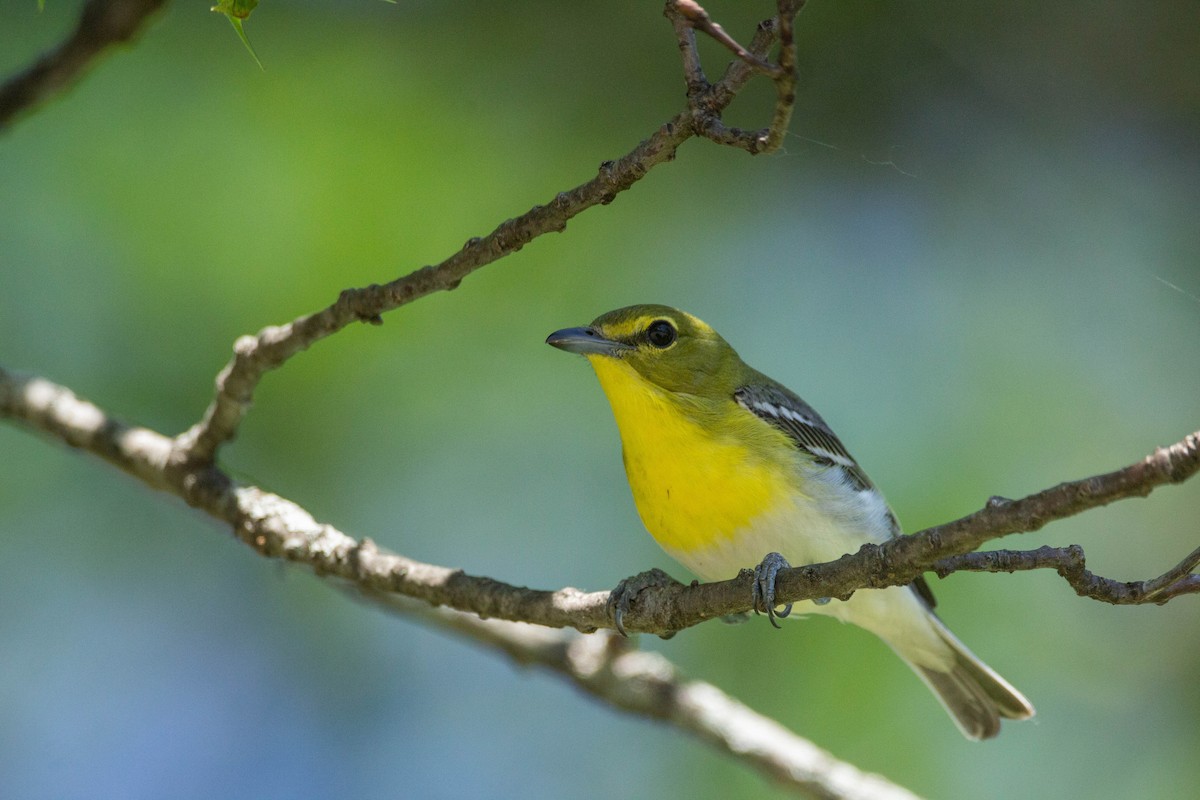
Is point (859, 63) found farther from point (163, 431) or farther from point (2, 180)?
point (2, 180)

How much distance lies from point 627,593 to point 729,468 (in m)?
0.95

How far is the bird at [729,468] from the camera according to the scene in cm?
436

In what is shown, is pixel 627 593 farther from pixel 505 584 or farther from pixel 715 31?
pixel 715 31

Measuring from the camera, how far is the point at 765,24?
271 cm

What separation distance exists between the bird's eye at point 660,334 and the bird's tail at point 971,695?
1.98 metres

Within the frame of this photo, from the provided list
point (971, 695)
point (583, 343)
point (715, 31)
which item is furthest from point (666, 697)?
point (715, 31)

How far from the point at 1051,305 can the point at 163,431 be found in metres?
5.75

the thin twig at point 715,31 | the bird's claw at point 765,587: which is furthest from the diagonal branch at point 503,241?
the bird's claw at point 765,587

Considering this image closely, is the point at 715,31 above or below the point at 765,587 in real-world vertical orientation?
above

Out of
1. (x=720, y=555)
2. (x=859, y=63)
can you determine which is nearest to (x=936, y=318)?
(x=859, y=63)

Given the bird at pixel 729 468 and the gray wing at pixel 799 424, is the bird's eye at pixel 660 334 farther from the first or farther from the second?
the gray wing at pixel 799 424

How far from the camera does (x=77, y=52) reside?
148 inches

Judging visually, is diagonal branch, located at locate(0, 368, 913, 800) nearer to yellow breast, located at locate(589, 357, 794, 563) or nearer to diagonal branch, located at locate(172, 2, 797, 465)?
diagonal branch, located at locate(172, 2, 797, 465)

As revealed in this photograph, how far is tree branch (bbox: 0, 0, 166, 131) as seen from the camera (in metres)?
3.61
